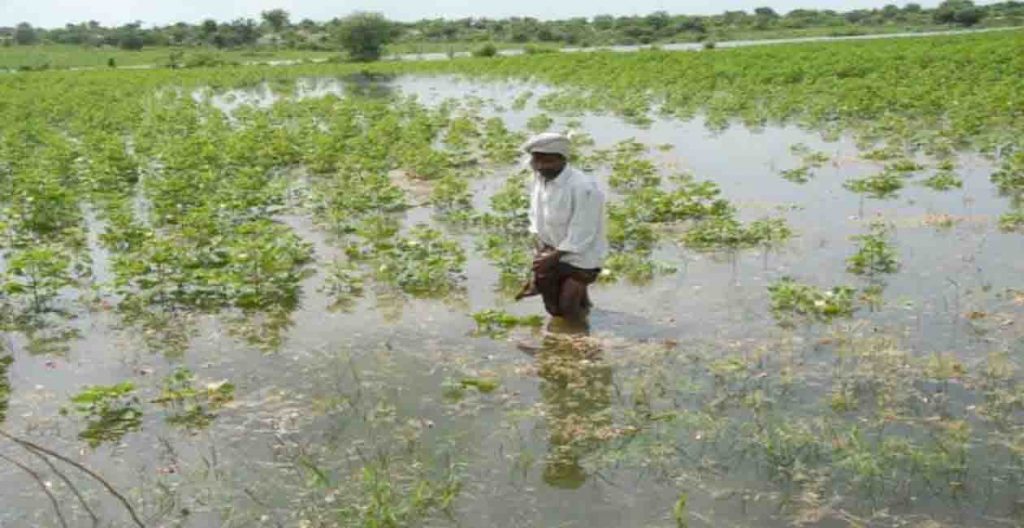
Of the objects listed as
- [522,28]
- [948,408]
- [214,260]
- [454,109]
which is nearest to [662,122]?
[454,109]

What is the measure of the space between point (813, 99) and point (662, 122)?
12.2 ft

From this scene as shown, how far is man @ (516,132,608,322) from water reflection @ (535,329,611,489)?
0.76 ft

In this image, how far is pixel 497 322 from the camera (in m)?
7.08

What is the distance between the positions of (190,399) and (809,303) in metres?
4.21

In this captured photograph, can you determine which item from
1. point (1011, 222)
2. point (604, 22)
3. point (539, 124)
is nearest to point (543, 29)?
point (604, 22)

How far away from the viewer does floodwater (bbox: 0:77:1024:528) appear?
4496 mm

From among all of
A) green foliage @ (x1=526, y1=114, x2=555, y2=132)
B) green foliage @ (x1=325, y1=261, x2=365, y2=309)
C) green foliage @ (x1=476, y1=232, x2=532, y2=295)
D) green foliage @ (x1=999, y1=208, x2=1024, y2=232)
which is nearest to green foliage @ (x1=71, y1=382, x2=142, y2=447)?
green foliage @ (x1=325, y1=261, x2=365, y2=309)

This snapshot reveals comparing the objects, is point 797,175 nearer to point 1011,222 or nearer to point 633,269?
point 1011,222

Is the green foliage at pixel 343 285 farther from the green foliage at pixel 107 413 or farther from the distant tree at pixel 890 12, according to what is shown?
the distant tree at pixel 890 12

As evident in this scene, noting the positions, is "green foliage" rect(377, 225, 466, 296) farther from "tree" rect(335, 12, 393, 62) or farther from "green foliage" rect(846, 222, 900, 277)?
"tree" rect(335, 12, 393, 62)

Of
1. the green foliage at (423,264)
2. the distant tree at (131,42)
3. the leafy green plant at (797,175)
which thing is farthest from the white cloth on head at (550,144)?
the distant tree at (131,42)

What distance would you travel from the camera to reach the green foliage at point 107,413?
5406mm

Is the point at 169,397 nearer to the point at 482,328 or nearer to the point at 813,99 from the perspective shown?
the point at 482,328

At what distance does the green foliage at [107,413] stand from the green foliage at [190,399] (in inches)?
7.1
